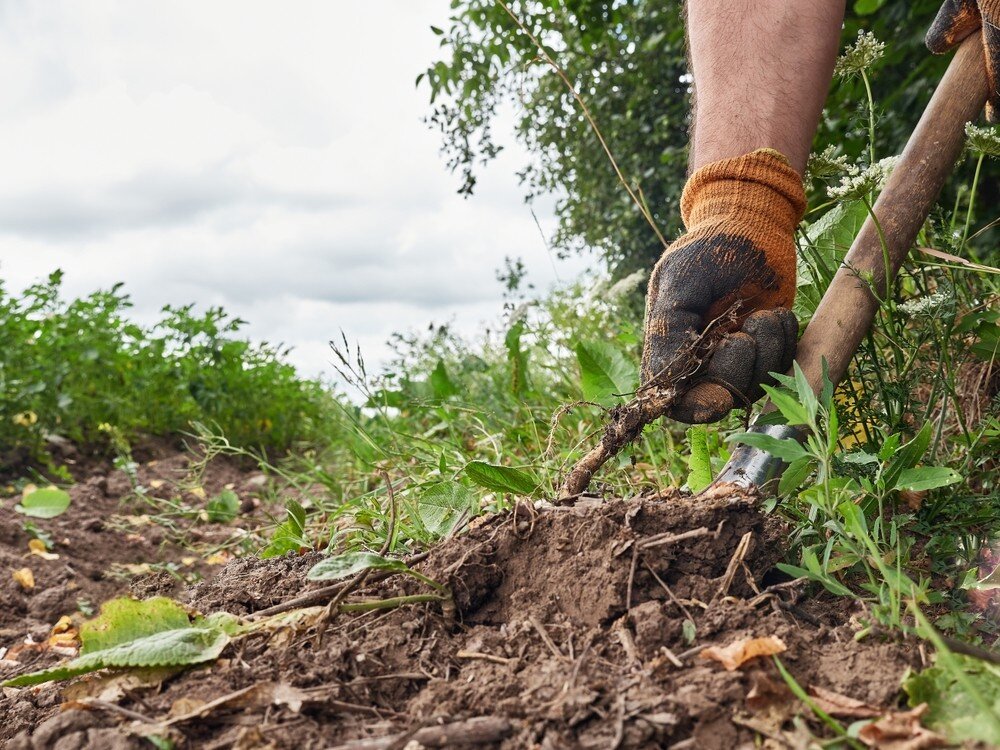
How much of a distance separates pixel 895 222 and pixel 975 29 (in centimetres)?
70

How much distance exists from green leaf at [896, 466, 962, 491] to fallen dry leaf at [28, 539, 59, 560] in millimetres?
3342

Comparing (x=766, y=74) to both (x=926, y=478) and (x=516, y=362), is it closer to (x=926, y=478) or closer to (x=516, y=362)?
(x=926, y=478)

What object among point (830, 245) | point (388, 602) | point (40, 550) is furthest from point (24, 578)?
point (830, 245)

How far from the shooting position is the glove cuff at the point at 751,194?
2.18 meters

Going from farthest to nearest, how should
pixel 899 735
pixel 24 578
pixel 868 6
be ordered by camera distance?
pixel 868 6, pixel 24 578, pixel 899 735

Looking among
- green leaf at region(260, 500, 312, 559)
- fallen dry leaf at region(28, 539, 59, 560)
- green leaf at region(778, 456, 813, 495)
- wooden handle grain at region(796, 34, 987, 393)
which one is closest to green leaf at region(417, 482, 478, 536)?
green leaf at region(260, 500, 312, 559)

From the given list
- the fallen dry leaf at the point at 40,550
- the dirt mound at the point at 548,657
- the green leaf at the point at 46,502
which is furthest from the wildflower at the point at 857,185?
the green leaf at the point at 46,502

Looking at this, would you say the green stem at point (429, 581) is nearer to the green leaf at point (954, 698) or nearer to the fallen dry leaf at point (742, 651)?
the fallen dry leaf at point (742, 651)

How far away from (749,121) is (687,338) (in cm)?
71

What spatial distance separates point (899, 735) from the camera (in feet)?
3.50

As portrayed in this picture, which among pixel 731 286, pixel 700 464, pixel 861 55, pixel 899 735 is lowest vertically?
pixel 899 735

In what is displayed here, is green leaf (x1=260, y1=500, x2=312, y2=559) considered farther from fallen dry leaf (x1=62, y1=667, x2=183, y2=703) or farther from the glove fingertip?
the glove fingertip

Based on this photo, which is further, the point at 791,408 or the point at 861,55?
the point at 861,55

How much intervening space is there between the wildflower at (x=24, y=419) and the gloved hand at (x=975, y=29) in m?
5.01
